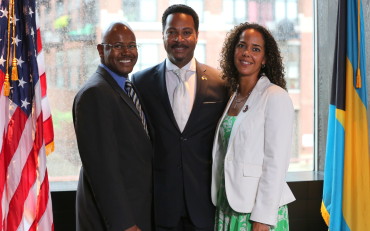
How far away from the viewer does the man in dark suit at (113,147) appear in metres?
2.23

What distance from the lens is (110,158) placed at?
7.35 feet

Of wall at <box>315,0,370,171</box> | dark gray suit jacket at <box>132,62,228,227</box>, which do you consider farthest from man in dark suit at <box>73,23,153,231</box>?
wall at <box>315,0,370,171</box>

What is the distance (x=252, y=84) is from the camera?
2.61 m

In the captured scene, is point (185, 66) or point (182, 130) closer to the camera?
point (182, 130)

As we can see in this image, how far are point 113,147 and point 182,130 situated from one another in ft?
1.75

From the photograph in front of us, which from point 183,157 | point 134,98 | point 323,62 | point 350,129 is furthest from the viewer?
point 323,62

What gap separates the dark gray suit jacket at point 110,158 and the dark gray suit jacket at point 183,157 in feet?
0.84

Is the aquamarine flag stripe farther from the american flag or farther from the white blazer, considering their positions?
the american flag

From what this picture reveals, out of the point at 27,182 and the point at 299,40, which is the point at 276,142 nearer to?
the point at 27,182

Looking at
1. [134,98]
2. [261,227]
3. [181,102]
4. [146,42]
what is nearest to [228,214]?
[261,227]

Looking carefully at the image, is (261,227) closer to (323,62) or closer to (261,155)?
(261,155)

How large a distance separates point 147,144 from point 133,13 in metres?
1.94

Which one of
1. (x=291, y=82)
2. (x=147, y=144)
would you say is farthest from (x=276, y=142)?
(x=291, y=82)

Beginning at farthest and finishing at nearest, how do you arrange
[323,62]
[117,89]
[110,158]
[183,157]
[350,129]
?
[323,62] < [350,129] < [183,157] < [117,89] < [110,158]
